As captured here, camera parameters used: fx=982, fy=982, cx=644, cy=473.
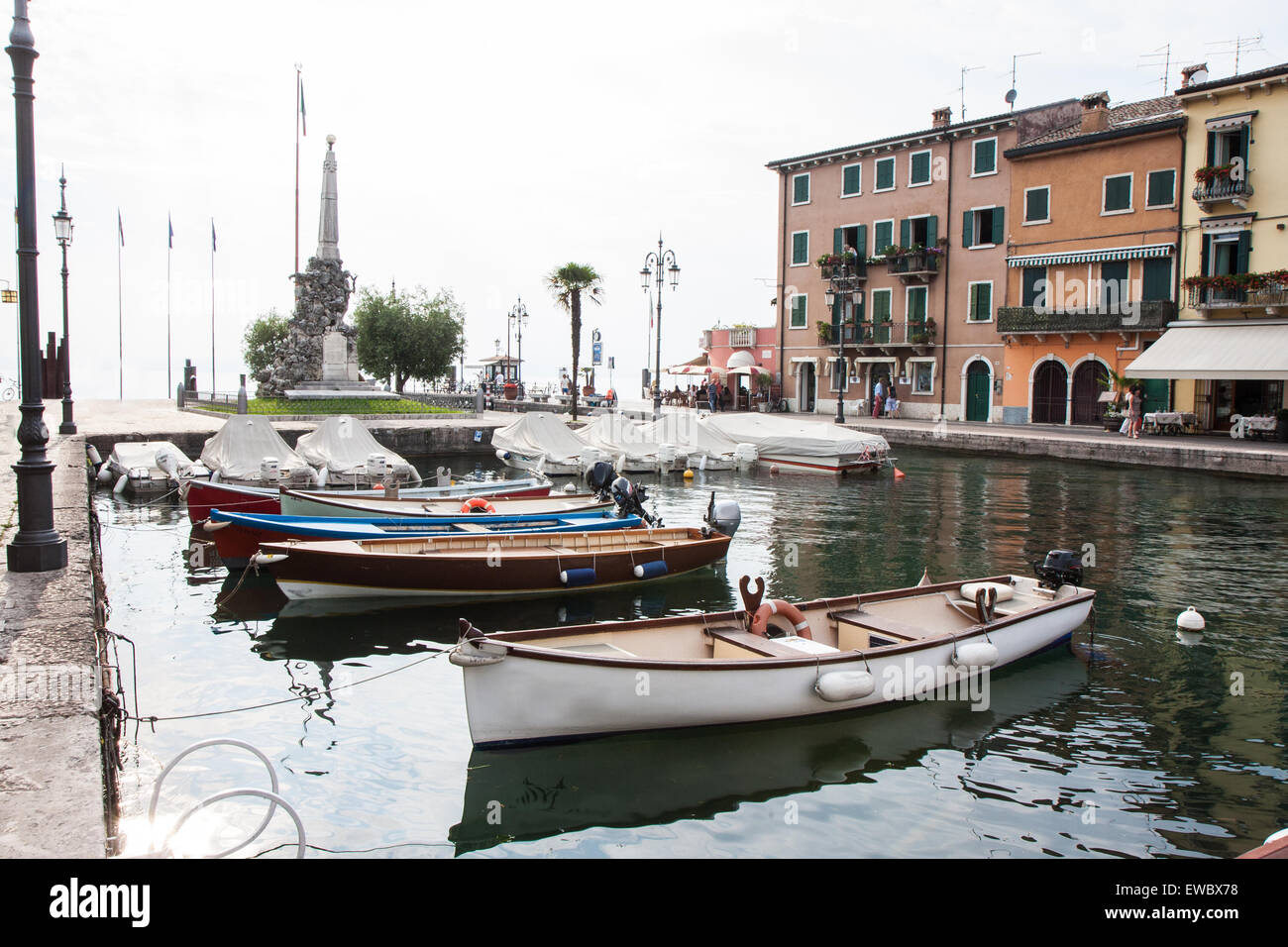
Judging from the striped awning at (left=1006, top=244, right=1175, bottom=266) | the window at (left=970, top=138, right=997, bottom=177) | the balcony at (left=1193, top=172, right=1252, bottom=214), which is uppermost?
the window at (left=970, top=138, right=997, bottom=177)

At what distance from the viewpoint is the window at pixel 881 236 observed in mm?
50156

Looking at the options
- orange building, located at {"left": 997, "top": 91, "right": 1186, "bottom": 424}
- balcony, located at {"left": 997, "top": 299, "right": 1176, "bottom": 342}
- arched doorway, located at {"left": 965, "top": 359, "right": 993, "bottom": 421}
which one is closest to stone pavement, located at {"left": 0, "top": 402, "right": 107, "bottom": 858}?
balcony, located at {"left": 997, "top": 299, "right": 1176, "bottom": 342}

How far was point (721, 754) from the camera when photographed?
29.2 ft

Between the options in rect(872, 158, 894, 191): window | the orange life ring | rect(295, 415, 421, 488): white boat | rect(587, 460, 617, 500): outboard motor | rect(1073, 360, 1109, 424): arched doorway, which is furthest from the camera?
rect(872, 158, 894, 191): window

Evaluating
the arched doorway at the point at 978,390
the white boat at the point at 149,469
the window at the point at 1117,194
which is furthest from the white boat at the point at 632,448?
the window at the point at 1117,194

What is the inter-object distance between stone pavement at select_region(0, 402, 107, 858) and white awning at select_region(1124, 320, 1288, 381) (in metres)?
35.4

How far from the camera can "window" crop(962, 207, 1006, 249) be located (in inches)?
1804

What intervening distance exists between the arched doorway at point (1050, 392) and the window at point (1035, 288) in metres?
2.57

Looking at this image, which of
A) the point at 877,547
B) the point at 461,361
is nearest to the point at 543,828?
the point at 877,547

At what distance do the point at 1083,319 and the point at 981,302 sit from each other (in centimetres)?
615

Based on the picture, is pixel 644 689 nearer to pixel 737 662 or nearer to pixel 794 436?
pixel 737 662

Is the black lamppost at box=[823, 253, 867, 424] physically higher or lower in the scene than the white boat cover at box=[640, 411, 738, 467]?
higher

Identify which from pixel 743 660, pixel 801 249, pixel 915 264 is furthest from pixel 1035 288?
pixel 743 660

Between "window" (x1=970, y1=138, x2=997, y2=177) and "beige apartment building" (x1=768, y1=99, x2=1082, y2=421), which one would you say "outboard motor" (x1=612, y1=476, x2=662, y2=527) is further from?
"window" (x1=970, y1=138, x2=997, y2=177)
